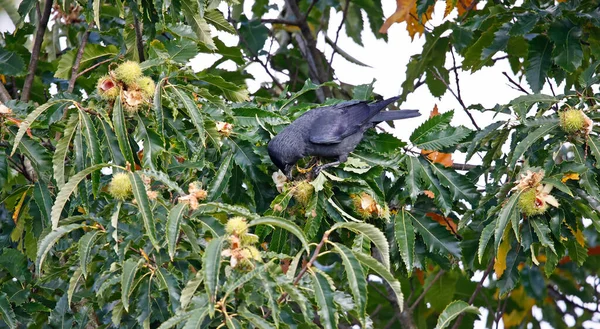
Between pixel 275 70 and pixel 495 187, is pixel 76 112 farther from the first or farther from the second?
pixel 275 70

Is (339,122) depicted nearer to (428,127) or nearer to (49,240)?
(428,127)

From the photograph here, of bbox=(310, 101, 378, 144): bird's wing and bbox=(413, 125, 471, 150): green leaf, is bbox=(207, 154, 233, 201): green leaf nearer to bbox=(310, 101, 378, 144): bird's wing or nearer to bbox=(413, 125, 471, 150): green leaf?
bbox=(310, 101, 378, 144): bird's wing

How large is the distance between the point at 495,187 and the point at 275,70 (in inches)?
152

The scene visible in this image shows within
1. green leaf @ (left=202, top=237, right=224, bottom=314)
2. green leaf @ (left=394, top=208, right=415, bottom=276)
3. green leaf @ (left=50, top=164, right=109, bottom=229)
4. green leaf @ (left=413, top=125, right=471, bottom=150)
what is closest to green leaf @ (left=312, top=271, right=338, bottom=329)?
green leaf @ (left=202, top=237, right=224, bottom=314)

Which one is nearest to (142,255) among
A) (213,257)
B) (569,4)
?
→ (213,257)

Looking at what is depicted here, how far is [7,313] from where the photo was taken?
4176 millimetres

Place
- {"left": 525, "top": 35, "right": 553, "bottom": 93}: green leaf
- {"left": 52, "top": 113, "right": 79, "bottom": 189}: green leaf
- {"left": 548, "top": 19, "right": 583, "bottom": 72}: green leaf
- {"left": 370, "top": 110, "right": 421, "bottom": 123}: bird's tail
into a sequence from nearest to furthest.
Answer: {"left": 52, "top": 113, "right": 79, "bottom": 189}: green leaf
{"left": 548, "top": 19, "right": 583, "bottom": 72}: green leaf
{"left": 525, "top": 35, "right": 553, "bottom": 93}: green leaf
{"left": 370, "top": 110, "right": 421, "bottom": 123}: bird's tail

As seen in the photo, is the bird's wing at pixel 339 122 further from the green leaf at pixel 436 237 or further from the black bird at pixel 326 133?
the green leaf at pixel 436 237

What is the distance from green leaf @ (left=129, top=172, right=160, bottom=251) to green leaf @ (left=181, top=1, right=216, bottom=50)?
162 cm

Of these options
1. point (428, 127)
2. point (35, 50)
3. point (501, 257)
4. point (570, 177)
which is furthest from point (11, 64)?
point (570, 177)

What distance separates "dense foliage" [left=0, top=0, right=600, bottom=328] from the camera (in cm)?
350

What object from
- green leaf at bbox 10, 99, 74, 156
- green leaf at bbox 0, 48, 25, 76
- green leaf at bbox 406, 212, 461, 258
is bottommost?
green leaf at bbox 406, 212, 461, 258

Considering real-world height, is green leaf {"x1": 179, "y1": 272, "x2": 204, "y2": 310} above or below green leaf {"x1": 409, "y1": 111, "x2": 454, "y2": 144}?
below

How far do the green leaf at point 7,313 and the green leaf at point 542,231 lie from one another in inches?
104
